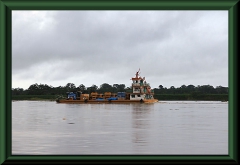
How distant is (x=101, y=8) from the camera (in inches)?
168

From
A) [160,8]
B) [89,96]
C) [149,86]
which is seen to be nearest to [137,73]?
[149,86]

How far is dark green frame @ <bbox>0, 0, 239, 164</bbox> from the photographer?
4043 millimetres

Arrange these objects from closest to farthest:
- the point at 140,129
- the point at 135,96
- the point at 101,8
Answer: the point at 101,8 → the point at 140,129 → the point at 135,96

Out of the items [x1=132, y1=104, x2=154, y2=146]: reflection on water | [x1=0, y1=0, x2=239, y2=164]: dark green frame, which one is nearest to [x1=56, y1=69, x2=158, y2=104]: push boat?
[x1=132, y1=104, x2=154, y2=146]: reflection on water

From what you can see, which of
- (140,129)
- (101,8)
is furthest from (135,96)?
(101,8)

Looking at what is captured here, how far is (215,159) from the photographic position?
13.1 ft

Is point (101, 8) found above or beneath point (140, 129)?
above

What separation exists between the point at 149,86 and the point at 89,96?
18.8 meters

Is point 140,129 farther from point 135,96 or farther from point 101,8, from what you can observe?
point 135,96

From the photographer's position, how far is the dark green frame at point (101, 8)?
404 cm

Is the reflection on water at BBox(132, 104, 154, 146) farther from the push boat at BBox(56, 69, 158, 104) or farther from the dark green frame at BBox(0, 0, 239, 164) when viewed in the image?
the push boat at BBox(56, 69, 158, 104)
